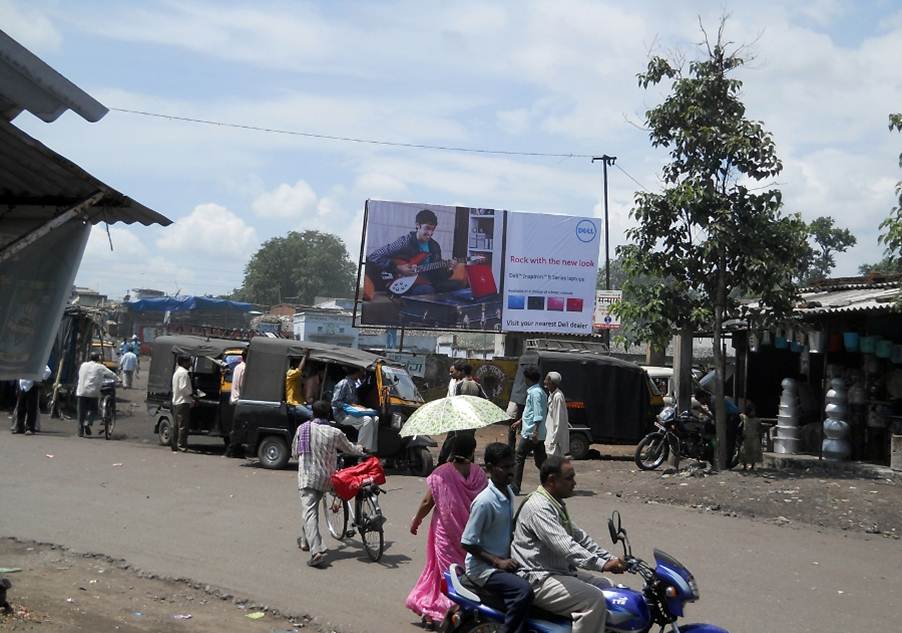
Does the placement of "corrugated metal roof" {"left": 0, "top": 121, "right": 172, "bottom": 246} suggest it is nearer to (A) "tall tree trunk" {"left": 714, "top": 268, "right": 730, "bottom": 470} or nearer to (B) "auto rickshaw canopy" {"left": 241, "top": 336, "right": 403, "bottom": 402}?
(B) "auto rickshaw canopy" {"left": 241, "top": 336, "right": 403, "bottom": 402}

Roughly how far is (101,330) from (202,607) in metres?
19.3

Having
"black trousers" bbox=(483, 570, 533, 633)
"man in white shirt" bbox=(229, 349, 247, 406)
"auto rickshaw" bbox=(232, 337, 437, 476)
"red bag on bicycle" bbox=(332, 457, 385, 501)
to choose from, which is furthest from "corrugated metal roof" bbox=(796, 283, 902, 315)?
"man in white shirt" bbox=(229, 349, 247, 406)

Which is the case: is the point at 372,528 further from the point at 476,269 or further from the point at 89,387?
the point at 476,269

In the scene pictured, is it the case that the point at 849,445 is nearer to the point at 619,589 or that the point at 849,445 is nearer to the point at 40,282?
the point at 619,589

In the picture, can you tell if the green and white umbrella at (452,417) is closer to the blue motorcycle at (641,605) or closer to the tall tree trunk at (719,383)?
the blue motorcycle at (641,605)

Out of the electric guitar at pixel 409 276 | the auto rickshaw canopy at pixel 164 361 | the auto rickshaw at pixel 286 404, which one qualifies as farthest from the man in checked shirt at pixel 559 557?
the electric guitar at pixel 409 276

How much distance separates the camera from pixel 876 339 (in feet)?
52.2

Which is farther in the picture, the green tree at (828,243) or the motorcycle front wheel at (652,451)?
the green tree at (828,243)

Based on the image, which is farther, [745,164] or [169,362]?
[169,362]

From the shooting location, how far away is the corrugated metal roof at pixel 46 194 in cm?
542

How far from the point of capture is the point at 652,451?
16391 mm

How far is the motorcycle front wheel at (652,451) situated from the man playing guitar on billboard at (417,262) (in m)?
12.7

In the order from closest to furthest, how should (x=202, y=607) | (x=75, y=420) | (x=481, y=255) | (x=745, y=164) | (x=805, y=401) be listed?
(x=202, y=607) < (x=745, y=164) < (x=805, y=401) < (x=75, y=420) < (x=481, y=255)

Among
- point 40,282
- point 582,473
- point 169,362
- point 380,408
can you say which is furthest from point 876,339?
point 169,362
